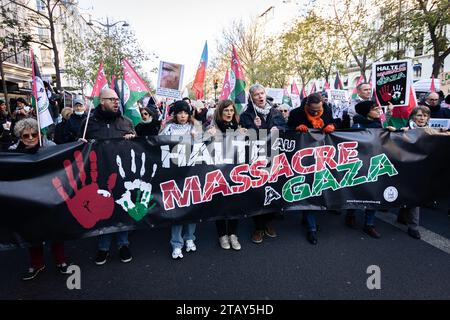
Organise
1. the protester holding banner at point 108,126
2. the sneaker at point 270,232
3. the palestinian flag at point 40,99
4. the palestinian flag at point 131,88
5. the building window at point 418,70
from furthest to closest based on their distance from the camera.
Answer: the building window at point 418,70
the palestinian flag at point 131,88
the sneaker at point 270,232
the palestinian flag at point 40,99
the protester holding banner at point 108,126

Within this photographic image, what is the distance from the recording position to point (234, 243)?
12.3ft

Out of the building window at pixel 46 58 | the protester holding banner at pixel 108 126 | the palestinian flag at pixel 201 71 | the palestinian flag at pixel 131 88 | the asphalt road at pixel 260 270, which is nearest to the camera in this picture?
the asphalt road at pixel 260 270

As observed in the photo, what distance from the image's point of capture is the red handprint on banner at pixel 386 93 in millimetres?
4855

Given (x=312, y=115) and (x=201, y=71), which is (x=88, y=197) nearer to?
(x=312, y=115)

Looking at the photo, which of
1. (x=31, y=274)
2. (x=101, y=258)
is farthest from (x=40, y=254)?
(x=101, y=258)

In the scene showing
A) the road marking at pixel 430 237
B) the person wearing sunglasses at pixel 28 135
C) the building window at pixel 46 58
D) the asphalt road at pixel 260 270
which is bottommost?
the asphalt road at pixel 260 270

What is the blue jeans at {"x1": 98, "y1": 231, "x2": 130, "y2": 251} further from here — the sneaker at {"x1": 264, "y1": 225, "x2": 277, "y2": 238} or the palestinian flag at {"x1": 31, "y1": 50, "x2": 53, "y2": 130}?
the sneaker at {"x1": 264, "y1": 225, "x2": 277, "y2": 238}

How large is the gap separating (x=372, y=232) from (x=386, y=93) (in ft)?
7.30

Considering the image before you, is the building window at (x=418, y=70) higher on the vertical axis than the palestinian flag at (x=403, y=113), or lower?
higher

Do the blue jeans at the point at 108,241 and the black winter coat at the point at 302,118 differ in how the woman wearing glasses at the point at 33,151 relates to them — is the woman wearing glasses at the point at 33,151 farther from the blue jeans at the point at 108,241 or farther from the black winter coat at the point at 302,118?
the black winter coat at the point at 302,118

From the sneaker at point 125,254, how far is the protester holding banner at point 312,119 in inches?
84.0

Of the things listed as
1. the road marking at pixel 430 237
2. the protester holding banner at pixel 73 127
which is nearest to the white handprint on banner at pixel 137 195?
the protester holding banner at pixel 73 127

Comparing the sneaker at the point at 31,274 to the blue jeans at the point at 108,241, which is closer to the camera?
the sneaker at the point at 31,274

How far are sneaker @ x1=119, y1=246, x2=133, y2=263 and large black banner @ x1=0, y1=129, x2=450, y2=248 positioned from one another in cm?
34
